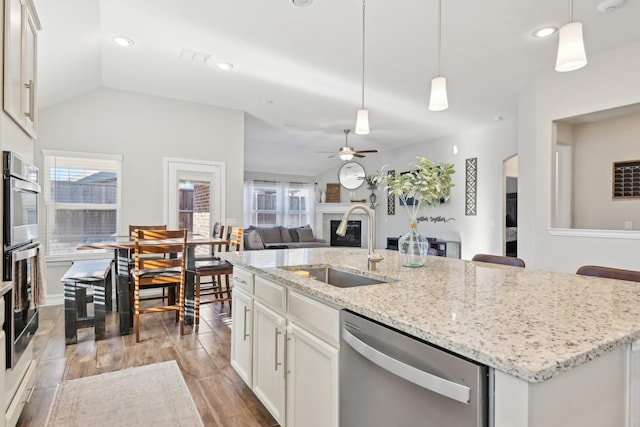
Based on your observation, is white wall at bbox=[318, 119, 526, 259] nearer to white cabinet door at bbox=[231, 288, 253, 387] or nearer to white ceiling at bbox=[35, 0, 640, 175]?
white ceiling at bbox=[35, 0, 640, 175]

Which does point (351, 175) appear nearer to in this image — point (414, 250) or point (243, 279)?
point (243, 279)

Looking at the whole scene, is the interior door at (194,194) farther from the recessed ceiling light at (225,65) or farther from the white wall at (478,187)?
the white wall at (478,187)

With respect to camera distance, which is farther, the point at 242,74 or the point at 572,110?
the point at 242,74

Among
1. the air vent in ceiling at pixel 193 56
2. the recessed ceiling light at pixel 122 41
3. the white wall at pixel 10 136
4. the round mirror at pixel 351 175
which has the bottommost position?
the white wall at pixel 10 136

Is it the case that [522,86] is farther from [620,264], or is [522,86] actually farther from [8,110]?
[8,110]

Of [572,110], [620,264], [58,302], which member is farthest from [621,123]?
[58,302]

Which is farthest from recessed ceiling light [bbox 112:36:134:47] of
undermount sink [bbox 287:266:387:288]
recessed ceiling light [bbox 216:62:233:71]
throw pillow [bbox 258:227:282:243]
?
throw pillow [bbox 258:227:282:243]

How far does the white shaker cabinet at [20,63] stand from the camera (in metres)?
1.73

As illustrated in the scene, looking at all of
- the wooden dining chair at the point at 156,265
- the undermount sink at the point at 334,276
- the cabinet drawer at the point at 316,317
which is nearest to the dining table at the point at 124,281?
the wooden dining chair at the point at 156,265

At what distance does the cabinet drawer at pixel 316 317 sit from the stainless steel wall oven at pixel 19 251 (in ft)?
4.34

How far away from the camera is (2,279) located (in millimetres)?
1640

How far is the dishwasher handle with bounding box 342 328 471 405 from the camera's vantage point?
84 cm

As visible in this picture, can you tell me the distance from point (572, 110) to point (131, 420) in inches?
195

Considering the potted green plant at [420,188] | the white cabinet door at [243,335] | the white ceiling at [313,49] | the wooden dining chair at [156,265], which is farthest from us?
the wooden dining chair at [156,265]
